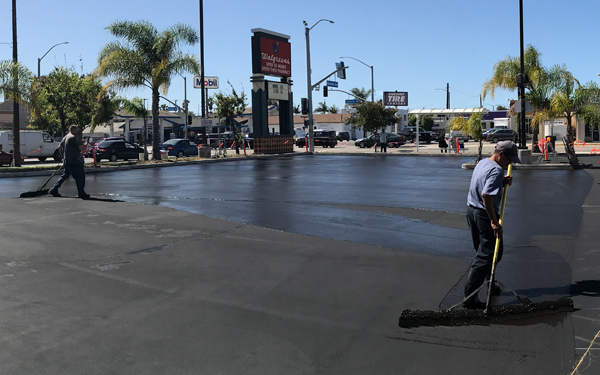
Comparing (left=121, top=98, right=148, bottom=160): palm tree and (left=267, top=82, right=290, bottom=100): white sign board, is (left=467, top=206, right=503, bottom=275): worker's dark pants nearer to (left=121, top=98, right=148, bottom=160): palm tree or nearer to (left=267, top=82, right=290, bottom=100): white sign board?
(left=267, top=82, right=290, bottom=100): white sign board

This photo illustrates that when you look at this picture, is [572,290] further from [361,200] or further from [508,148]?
[361,200]

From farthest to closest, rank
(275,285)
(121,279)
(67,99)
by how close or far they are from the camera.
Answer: (67,99) < (121,279) < (275,285)

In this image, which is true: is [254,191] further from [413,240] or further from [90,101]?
[90,101]

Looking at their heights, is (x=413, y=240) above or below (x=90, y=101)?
below

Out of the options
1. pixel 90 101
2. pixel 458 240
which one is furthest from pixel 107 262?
pixel 90 101

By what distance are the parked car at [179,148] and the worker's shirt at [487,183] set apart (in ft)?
115

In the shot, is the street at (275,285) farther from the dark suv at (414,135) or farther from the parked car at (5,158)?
the dark suv at (414,135)

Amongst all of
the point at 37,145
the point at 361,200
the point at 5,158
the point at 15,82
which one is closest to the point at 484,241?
the point at 361,200

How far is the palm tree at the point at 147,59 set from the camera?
1257 inches

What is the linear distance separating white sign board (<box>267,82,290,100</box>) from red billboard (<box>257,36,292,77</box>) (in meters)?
0.80

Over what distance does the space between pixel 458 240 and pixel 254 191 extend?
7979mm

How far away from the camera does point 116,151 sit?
33.3m

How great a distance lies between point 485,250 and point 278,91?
38.0 metres

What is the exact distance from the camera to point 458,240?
900cm
